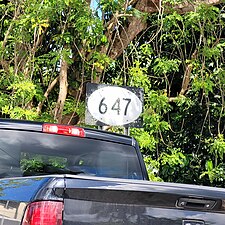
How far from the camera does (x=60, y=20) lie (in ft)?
24.5

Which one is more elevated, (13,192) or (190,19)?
(190,19)

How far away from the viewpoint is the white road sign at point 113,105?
17.7 ft

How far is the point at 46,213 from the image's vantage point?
2.15m

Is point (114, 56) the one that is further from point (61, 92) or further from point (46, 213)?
point (46, 213)

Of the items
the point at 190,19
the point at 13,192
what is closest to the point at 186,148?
the point at 190,19

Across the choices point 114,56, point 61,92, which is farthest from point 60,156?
point 114,56

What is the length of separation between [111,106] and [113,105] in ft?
0.09

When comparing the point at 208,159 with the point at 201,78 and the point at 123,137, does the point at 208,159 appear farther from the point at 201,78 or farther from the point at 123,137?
the point at 123,137

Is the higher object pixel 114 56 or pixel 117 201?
pixel 114 56

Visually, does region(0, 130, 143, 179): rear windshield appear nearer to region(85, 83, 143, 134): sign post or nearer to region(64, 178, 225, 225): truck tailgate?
region(64, 178, 225, 225): truck tailgate

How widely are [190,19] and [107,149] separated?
168 inches

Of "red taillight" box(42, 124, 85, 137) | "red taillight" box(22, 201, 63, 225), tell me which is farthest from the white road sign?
"red taillight" box(22, 201, 63, 225)

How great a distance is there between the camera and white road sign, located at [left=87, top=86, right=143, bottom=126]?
5398 mm

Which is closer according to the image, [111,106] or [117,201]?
[117,201]
